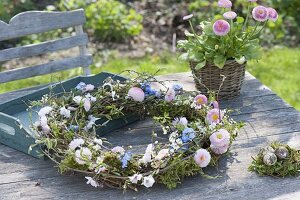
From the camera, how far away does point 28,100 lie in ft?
7.94

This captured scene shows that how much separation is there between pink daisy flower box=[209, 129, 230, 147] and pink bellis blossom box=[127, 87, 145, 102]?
395 millimetres

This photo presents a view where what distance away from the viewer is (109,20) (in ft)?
16.4

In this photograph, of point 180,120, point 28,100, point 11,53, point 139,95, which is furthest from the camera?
point 11,53

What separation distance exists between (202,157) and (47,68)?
1.39 metres

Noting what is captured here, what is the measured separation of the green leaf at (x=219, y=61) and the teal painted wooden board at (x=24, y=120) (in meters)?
0.38

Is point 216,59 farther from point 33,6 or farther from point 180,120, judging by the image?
point 33,6

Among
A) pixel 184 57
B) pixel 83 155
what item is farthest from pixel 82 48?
pixel 83 155

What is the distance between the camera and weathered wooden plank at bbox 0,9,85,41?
2.93 metres

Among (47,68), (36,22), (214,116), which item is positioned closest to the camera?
(214,116)

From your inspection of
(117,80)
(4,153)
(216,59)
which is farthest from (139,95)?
(4,153)

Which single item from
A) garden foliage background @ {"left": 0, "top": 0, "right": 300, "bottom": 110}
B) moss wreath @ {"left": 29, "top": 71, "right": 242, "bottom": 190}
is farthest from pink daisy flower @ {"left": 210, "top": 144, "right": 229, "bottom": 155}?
garden foliage background @ {"left": 0, "top": 0, "right": 300, "bottom": 110}

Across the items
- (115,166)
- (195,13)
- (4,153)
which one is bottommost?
(195,13)

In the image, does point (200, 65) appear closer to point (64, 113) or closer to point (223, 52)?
point (223, 52)

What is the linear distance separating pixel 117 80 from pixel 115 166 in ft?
1.81
